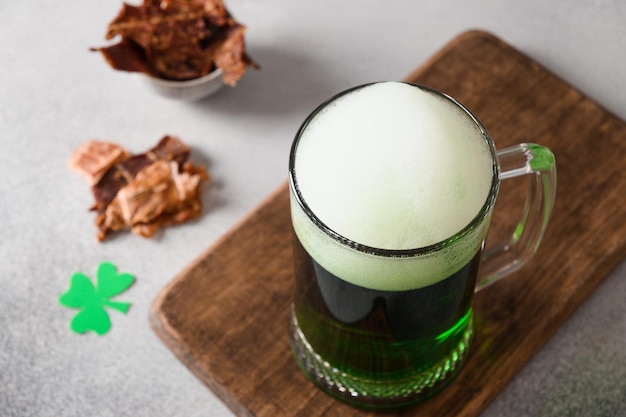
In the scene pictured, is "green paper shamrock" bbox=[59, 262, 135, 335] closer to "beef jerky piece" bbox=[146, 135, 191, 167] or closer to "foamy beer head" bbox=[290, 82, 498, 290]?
"beef jerky piece" bbox=[146, 135, 191, 167]

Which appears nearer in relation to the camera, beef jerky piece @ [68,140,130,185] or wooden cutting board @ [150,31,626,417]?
wooden cutting board @ [150,31,626,417]

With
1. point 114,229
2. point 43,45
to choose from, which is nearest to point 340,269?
point 114,229

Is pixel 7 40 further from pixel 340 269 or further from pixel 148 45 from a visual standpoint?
pixel 340 269

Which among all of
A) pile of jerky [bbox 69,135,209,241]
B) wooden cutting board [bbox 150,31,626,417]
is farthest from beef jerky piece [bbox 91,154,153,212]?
wooden cutting board [bbox 150,31,626,417]

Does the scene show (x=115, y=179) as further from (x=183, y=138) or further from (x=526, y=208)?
(x=526, y=208)

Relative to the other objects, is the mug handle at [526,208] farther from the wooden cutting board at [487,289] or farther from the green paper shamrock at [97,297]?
the green paper shamrock at [97,297]

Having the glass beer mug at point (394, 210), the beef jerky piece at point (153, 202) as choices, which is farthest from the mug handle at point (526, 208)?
the beef jerky piece at point (153, 202)
